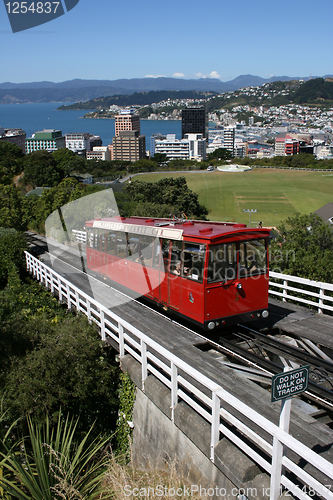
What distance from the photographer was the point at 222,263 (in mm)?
10516

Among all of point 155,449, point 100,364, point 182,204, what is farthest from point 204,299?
point 182,204

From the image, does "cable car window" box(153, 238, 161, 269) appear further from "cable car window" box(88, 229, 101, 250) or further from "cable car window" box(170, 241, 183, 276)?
"cable car window" box(88, 229, 101, 250)

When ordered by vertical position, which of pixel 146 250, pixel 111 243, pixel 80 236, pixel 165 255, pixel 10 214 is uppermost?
pixel 165 255

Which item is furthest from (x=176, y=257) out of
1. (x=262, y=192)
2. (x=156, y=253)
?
(x=262, y=192)

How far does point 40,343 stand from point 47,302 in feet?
21.9

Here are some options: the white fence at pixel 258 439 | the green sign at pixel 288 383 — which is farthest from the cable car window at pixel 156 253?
the green sign at pixel 288 383

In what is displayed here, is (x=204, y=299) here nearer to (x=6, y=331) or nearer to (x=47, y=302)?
(x=6, y=331)

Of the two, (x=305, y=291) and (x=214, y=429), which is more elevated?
(x=214, y=429)

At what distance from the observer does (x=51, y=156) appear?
95.6m

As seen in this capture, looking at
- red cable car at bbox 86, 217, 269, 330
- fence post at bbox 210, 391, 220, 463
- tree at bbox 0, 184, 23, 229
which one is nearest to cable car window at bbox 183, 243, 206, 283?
red cable car at bbox 86, 217, 269, 330

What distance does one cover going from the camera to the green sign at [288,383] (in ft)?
14.5

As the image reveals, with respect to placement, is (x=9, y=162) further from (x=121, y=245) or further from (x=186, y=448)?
(x=186, y=448)

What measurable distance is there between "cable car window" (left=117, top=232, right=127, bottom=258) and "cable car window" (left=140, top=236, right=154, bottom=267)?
151 centimetres

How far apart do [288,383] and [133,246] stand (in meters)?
9.96
